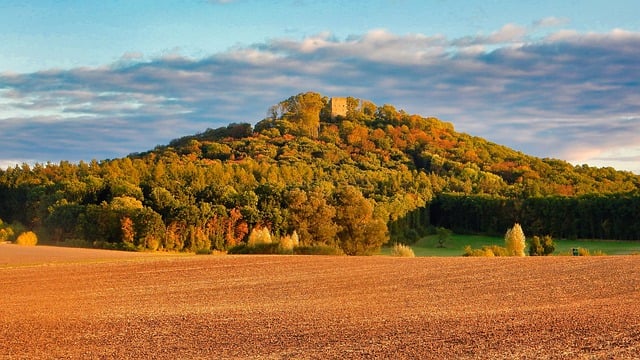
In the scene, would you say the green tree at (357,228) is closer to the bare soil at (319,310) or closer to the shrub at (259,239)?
the shrub at (259,239)

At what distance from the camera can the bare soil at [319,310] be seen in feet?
58.1

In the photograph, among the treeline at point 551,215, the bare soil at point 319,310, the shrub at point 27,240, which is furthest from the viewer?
the treeline at point 551,215

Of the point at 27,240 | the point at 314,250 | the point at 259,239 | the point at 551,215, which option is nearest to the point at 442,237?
the point at 551,215

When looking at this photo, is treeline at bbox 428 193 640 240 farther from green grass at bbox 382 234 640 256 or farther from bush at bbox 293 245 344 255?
bush at bbox 293 245 344 255

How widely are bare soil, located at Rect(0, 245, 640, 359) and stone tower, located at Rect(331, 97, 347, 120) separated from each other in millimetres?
112156

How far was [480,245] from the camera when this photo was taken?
96875 millimetres

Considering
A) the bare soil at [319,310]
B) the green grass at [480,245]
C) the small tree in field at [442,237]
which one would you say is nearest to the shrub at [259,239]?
the bare soil at [319,310]

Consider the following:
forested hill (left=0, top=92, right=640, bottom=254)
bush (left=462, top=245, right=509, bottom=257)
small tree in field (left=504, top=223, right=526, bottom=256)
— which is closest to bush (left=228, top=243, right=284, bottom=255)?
forested hill (left=0, top=92, right=640, bottom=254)

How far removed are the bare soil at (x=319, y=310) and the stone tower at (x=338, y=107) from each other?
11216cm

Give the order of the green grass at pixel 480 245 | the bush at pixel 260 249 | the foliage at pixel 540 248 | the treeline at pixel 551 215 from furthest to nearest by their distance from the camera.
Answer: the treeline at pixel 551 215
the green grass at pixel 480 245
the foliage at pixel 540 248
the bush at pixel 260 249

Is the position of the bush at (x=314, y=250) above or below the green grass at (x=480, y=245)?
below

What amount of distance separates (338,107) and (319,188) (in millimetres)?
73053

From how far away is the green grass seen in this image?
285 ft

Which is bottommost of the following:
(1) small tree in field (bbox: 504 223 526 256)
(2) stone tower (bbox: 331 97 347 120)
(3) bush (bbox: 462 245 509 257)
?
(3) bush (bbox: 462 245 509 257)
